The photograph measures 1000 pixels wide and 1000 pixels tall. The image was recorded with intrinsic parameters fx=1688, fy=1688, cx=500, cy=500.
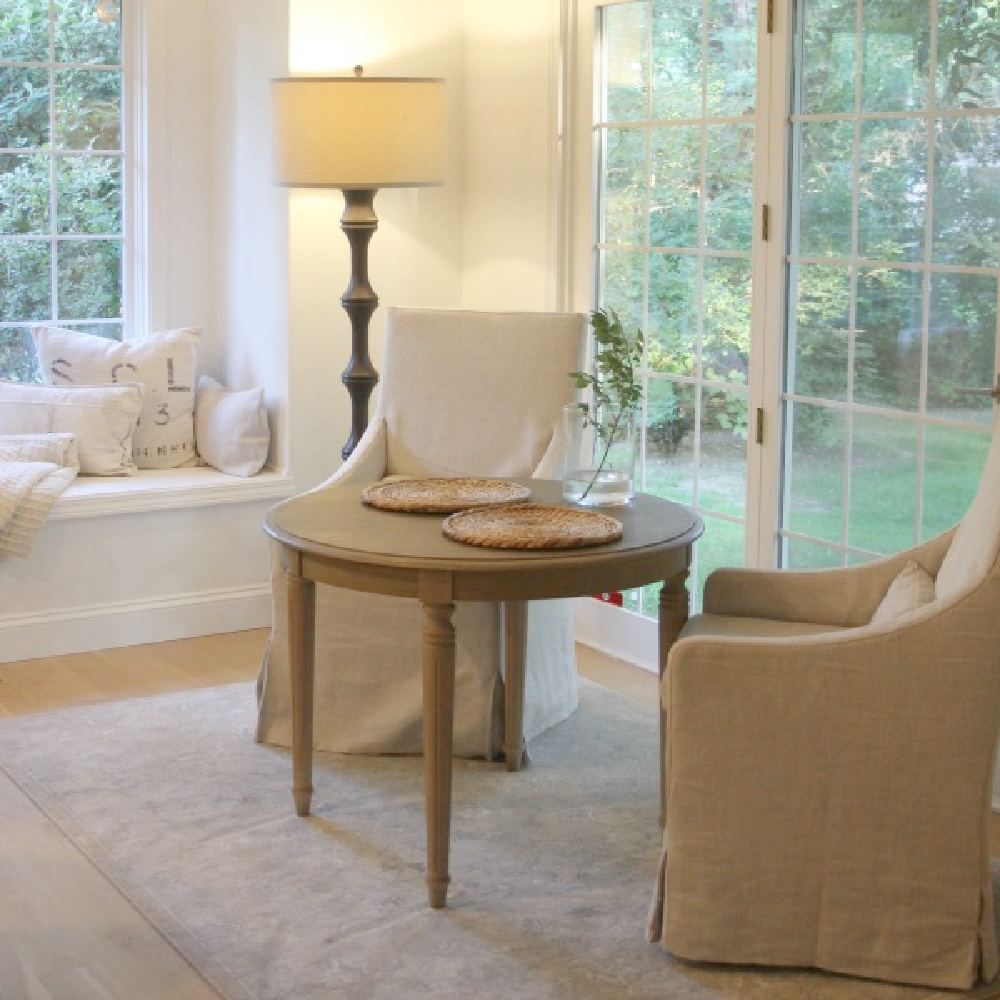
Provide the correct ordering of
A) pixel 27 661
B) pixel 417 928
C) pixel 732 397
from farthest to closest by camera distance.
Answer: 1. pixel 27 661
2. pixel 732 397
3. pixel 417 928

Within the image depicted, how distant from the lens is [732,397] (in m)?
4.36

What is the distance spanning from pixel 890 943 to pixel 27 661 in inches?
110

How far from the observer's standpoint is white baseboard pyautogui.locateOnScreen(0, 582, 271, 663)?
4.76 metres

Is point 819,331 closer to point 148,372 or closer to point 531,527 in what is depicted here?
point 531,527

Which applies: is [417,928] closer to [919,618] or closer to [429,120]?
[919,618]

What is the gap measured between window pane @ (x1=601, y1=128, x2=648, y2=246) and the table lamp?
1.58 feet

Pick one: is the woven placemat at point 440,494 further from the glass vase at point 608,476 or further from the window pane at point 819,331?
the window pane at point 819,331

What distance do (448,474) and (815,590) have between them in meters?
1.15

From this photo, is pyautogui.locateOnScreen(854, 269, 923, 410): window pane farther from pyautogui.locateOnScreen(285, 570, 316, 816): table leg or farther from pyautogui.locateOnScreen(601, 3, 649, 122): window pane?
pyautogui.locateOnScreen(285, 570, 316, 816): table leg

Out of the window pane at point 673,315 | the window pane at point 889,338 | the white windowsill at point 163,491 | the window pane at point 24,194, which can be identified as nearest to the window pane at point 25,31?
the window pane at point 24,194

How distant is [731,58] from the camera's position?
4.24 metres

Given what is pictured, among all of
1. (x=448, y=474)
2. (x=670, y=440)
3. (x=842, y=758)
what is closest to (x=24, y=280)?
(x=448, y=474)

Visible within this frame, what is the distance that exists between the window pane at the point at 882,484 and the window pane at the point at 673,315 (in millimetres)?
687

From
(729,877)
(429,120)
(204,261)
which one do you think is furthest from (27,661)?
(729,877)
